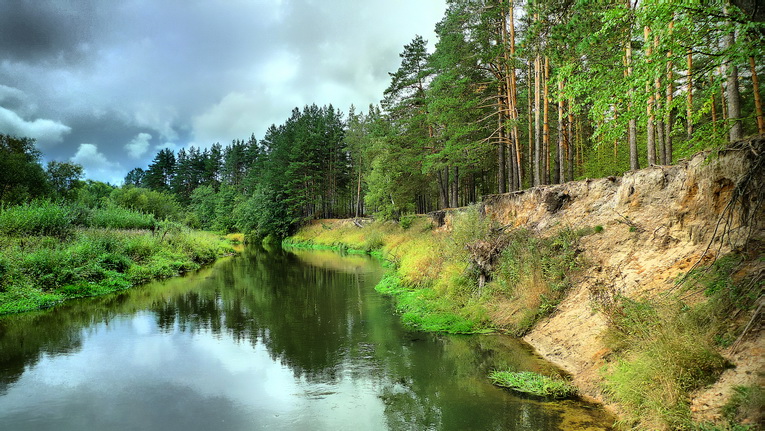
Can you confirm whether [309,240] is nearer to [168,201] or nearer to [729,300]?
[168,201]

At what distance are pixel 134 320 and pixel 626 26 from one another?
51.1ft

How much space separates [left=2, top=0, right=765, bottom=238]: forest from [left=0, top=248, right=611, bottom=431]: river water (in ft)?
18.2

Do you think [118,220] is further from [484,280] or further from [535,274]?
[535,274]

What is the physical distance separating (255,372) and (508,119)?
1718 cm

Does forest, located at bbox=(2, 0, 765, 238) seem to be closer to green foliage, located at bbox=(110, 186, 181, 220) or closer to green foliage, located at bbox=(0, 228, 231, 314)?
green foliage, located at bbox=(110, 186, 181, 220)

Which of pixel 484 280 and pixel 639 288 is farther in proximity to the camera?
pixel 484 280

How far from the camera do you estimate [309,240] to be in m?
48.0

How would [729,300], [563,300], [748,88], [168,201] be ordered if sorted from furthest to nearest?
[168,201], [748,88], [563,300], [729,300]

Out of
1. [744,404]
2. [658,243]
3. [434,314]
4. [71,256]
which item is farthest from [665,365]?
[71,256]

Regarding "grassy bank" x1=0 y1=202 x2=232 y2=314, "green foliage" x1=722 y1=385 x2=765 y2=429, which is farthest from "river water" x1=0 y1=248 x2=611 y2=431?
"green foliage" x1=722 y1=385 x2=765 y2=429

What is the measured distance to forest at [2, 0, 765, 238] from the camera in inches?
249

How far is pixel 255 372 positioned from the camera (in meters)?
7.74

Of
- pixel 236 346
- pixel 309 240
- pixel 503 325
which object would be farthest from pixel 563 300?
pixel 309 240

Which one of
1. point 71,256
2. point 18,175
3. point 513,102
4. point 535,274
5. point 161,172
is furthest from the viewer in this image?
point 161,172
